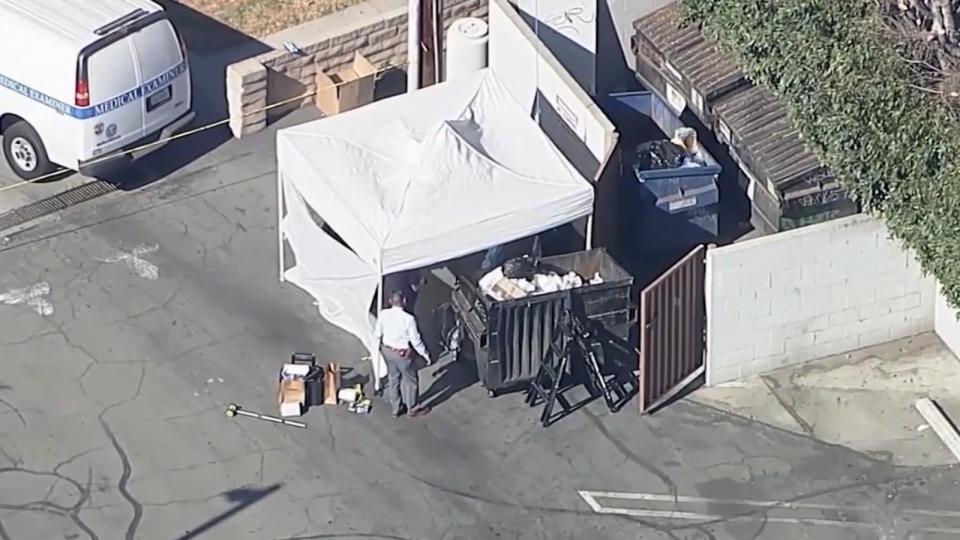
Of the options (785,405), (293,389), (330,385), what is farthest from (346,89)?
(785,405)

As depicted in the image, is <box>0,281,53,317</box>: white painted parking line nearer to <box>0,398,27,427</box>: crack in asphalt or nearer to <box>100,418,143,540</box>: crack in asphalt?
<box>0,398,27,427</box>: crack in asphalt

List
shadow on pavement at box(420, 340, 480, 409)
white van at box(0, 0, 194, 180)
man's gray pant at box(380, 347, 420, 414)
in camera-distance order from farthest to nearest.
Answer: white van at box(0, 0, 194, 180), shadow on pavement at box(420, 340, 480, 409), man's gray pant at box(380, 347, 420, 414)

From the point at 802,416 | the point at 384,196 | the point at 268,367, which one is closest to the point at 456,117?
the point at 384,196

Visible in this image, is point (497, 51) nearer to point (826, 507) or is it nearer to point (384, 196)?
point (384, 196)

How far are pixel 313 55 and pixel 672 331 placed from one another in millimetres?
6451

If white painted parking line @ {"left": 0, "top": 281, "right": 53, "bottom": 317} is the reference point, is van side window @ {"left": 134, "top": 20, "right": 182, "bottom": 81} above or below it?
above

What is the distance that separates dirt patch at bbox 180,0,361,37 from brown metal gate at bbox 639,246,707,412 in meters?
7.57

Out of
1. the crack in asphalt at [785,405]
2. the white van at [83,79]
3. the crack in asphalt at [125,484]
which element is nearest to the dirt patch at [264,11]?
the white van at [83,79]

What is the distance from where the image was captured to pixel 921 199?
17.6 metres

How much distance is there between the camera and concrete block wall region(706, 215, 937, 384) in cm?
1788

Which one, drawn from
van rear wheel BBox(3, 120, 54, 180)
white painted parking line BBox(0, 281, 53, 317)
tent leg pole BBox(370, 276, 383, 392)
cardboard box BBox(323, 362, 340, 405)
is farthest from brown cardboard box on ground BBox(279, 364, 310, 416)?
van rear wheel BBox(3, 120, 54, 180)

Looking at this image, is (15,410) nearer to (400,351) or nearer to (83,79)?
(400,351)

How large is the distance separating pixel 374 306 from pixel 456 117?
2148mm

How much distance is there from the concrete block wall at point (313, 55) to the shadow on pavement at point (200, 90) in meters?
0.37
